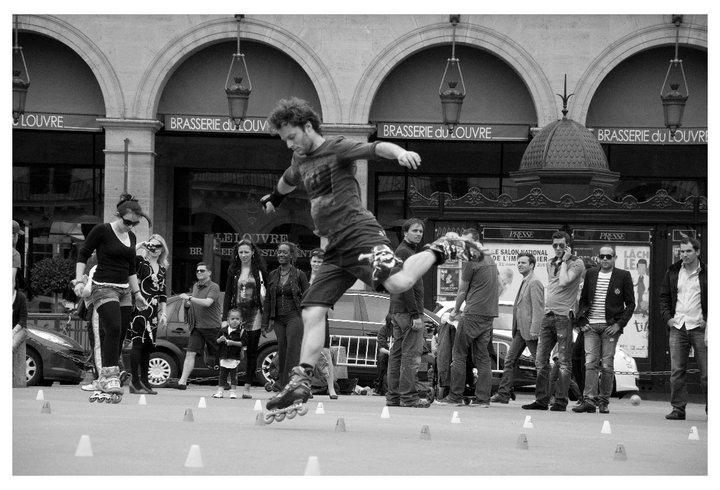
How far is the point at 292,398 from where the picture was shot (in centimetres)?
895

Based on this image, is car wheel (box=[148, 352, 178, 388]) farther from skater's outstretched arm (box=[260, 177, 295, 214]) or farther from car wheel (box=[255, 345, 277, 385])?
skater's outstretched arm (box=[260, 177, 295, 214])

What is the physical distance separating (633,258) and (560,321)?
469 cm

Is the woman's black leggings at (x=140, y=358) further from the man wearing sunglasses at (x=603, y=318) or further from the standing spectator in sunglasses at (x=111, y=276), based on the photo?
the man wearing sunglasses at (x=603, y=318)

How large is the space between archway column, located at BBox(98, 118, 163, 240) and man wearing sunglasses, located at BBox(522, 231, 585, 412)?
12.5 metres

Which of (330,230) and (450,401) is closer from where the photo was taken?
(330,230)

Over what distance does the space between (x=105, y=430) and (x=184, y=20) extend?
56.7 feet

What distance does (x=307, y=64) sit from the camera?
25172mm

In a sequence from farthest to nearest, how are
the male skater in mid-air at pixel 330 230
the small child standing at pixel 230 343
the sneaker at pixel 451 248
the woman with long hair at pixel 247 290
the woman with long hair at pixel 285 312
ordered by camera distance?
1. the small child standing at pixel 230 343
2. the woman with long hair at pixel 247 290
3. the woman with long hair at pixel 285 312
4. the sneaker at pixel 451 248
5. the male skater in mid-air at pixel 330 230

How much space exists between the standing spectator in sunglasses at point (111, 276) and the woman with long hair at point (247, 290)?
2.80 m

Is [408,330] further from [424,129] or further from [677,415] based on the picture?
[424,129]

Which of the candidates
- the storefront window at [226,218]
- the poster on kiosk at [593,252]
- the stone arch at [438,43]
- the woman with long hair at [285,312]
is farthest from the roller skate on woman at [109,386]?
the storefront window at [226,218]

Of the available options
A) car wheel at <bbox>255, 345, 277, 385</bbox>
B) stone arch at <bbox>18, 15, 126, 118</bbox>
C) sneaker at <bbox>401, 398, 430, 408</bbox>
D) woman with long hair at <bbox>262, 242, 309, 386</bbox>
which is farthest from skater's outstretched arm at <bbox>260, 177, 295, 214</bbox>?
stone arch at <bbox>18, 15, 126, 118</bbox>

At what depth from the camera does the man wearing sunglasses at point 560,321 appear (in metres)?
14.0

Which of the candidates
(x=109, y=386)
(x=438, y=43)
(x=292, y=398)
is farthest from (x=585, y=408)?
(x=438, y=43)
